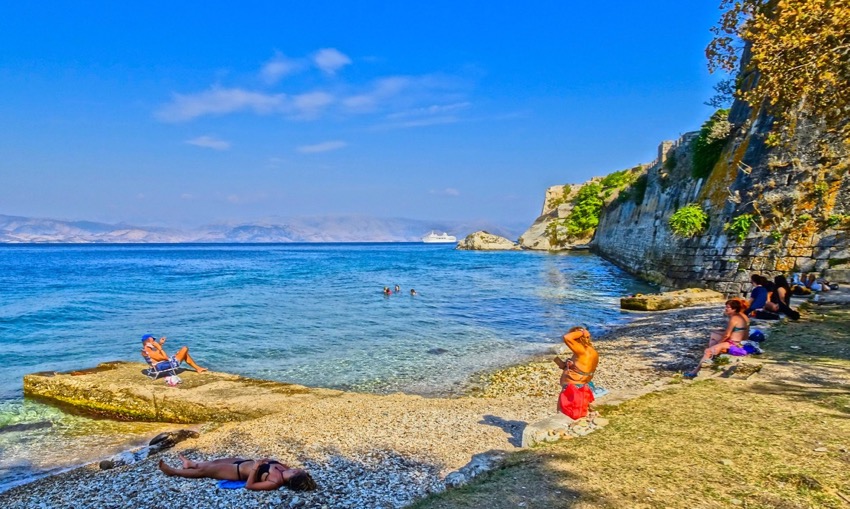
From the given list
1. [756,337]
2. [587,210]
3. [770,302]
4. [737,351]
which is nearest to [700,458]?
[737,351]

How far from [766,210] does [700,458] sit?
1685 cm

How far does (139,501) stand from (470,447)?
4108 mm

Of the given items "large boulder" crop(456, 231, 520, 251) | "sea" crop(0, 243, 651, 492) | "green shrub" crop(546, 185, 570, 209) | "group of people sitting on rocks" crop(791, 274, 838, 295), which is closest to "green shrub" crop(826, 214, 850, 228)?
"group of people sitting on rocks" crop(791, 274, 838, 295)

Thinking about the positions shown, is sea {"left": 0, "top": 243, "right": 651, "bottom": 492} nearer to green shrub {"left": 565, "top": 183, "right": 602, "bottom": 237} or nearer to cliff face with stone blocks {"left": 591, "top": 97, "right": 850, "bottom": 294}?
cliff face with stone blocks {"left": 591, "top": 97, "right": 850, "bottom": 294}

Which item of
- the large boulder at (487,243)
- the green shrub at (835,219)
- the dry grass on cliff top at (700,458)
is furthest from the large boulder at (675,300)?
the large boulder at (487,243)

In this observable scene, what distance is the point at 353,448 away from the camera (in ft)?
21.3

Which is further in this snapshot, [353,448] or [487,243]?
[487,243]

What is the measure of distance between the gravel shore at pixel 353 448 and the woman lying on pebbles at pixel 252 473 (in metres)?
0.10

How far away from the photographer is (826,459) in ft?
14.6

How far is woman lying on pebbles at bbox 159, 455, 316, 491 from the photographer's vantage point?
5.28 m

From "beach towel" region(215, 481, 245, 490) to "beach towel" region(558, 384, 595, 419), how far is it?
4.13m

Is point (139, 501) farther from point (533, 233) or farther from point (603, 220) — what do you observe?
point (533, 233)

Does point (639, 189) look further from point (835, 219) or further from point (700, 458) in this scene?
point (700, 458)

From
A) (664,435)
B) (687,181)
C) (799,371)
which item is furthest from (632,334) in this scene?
(687,181)
